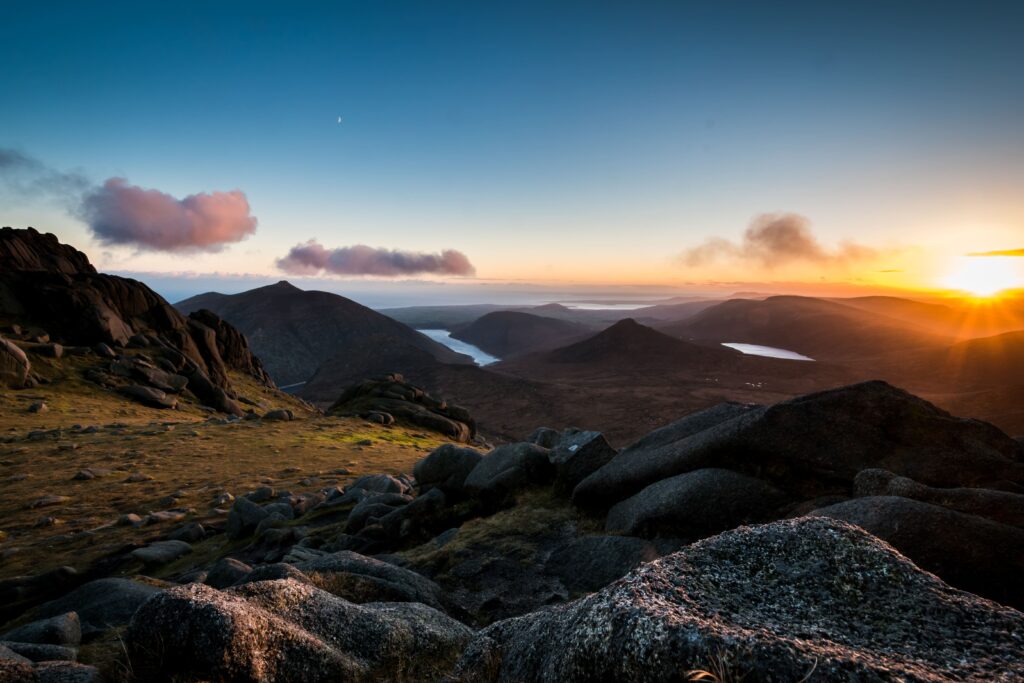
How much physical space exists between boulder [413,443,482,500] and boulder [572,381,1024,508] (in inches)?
291

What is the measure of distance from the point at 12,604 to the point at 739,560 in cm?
2058

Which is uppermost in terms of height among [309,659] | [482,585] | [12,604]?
[309,659]

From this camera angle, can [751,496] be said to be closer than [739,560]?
No

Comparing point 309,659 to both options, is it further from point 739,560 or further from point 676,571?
point 739,560

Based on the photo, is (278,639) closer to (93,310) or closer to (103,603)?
(103,603)

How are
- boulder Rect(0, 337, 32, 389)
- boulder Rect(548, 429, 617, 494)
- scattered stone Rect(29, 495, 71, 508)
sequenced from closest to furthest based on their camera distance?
boulder Rect(548, 429, 617, 494) < scattered stone Rect(29, 495, 71, 508) < boulder Rect(0, 337, 32, 389)

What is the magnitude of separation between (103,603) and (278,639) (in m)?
8.77

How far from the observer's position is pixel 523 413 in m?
107

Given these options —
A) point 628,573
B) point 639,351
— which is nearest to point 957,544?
point 628,573

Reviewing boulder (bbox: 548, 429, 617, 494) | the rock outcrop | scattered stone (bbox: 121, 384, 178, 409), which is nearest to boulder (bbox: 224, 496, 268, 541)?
boulder (bbox: 548, 429, 617, 494)

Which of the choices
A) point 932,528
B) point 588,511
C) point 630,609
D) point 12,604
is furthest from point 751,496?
point 12,604

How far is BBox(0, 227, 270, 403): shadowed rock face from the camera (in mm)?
57062

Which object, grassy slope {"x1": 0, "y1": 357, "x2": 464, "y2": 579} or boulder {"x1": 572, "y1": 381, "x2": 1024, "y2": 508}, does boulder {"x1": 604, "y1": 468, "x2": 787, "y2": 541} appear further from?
grassy slope {"x1": 0, "y1": 357, "x2": 464, "y2": 579}

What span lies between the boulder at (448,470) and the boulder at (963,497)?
13473mm
